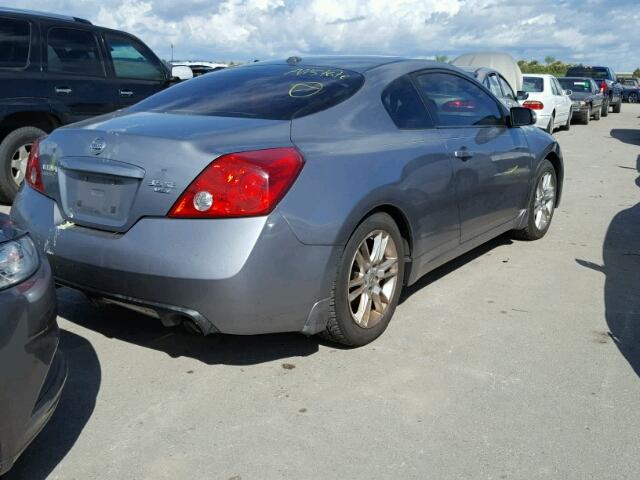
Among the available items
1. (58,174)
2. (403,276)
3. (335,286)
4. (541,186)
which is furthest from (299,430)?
(541,186)

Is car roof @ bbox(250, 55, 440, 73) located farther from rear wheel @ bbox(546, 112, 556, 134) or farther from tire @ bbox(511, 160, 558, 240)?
rear wheel @ bbox(546, 112, 556, 134)

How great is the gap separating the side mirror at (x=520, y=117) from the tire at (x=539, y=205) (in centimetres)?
59

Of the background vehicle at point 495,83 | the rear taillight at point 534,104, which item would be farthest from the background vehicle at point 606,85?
the background vehicle at point 495,83

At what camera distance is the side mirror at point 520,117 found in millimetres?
5449

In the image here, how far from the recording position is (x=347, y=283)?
11.7 feet

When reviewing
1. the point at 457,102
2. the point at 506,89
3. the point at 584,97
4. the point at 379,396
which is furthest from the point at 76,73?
the point at 584,97

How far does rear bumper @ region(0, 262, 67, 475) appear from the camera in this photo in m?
2.21

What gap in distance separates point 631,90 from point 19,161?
42.3 m

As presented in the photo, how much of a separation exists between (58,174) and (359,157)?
1.53 meters

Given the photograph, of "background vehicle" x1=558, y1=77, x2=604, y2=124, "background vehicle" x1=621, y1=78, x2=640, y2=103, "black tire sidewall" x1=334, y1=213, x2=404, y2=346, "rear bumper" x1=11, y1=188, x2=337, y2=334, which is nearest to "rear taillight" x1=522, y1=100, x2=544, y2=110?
"background vehicle" x1=558, y1=77, x2=604, y2=124

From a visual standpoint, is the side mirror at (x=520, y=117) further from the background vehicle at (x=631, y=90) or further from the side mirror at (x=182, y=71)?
the background vehicle at (x=631, y=90)

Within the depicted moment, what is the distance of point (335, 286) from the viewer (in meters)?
3.50

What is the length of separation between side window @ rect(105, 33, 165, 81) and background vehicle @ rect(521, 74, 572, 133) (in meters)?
10.3

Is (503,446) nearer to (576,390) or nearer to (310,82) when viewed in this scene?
(576,390)
